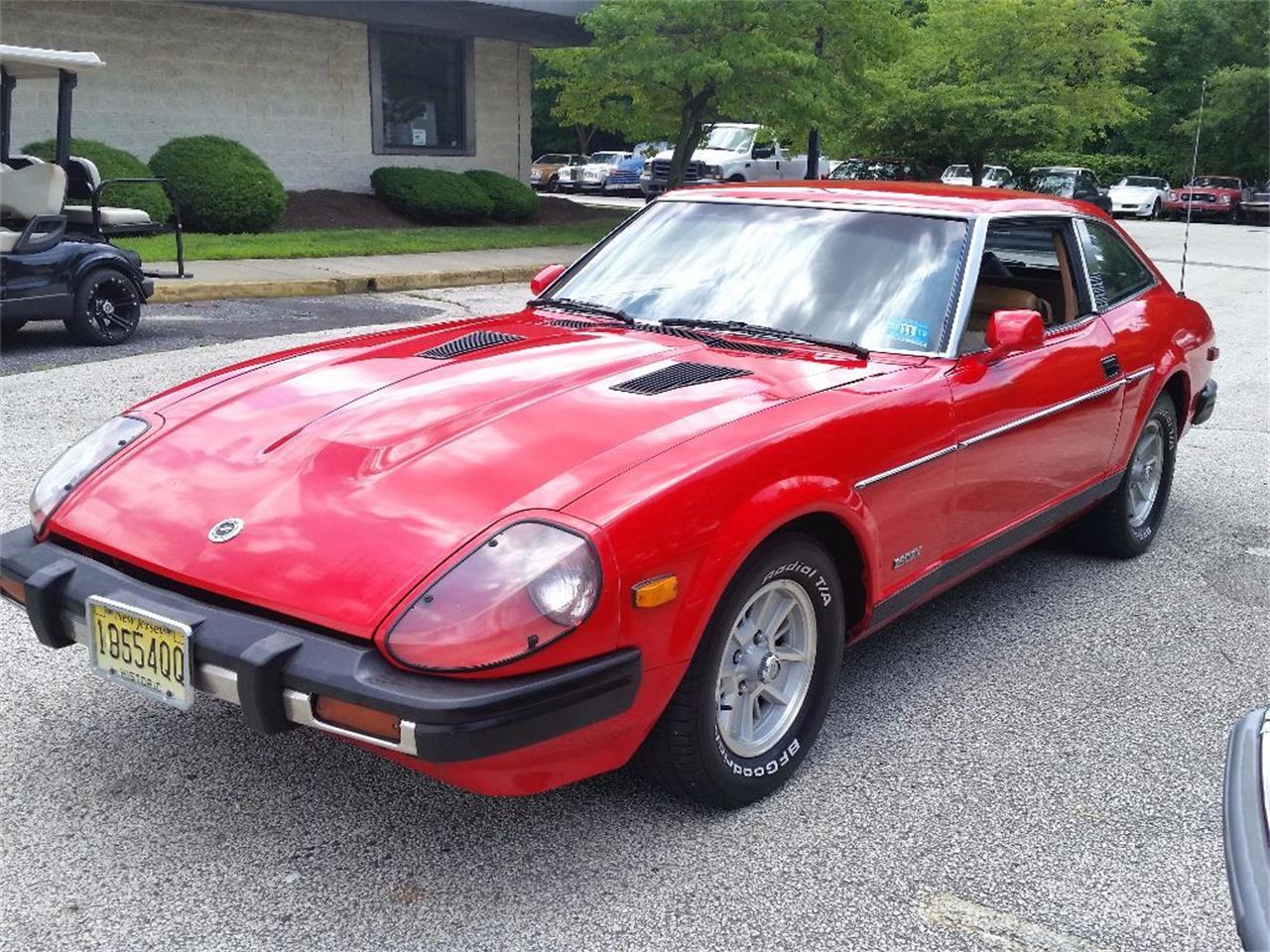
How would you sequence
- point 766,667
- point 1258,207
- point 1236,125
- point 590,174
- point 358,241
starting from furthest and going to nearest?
point 1236,125
point 590,174
point 1258,207
point 358,241
point 766,667

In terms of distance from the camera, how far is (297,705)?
2.59 metres

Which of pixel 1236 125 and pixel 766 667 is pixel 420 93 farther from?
pixel 1236 125

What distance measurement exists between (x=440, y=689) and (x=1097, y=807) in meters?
1.82

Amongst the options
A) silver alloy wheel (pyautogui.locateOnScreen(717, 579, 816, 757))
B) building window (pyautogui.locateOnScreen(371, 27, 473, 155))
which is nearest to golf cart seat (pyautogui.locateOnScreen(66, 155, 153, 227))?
silver alloy wheel (pyautogui.locateOnScreen(717, 579, 816, 757))

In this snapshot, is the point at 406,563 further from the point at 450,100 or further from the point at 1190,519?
the point at 450,100

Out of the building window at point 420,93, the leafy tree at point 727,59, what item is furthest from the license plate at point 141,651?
the building window at point 420,93

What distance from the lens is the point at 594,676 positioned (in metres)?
2.63

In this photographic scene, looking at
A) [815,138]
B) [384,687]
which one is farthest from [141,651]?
[815,138]

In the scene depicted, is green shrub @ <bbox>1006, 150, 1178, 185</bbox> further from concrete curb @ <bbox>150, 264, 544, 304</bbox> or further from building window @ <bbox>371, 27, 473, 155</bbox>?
concrete curb @ <bbox>150, 264, 544, 304</bbox>

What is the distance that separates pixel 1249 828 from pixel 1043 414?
251cm

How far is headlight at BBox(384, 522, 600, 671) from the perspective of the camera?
Answer: 2.54m

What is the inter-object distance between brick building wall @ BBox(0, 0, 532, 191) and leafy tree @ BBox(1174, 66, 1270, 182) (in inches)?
1241

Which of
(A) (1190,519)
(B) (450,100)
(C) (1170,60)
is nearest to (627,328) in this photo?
(A) (1190,519)

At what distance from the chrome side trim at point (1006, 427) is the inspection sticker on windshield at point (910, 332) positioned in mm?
335
